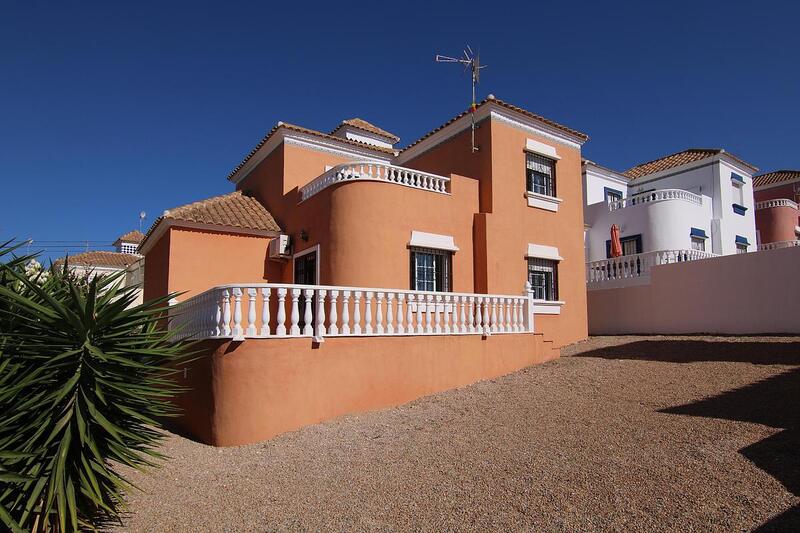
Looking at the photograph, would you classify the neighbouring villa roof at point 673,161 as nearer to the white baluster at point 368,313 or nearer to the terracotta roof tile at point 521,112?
the terracotta roof tile at point 521,112

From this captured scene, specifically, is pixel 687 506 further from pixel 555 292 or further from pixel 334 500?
pixel 555 292

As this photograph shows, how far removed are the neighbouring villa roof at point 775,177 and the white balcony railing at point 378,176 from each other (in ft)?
91.5

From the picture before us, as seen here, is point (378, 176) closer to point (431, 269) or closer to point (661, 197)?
point (431, 269)

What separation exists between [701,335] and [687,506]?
10.9 m

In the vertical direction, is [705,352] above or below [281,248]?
below

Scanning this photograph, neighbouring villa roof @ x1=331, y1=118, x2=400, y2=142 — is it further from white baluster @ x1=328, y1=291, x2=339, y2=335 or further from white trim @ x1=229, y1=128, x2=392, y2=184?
white baluster @ x1=328, y1=291, x2=339, y2=335

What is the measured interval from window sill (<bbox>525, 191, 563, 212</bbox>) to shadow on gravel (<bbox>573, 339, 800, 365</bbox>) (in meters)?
4.12

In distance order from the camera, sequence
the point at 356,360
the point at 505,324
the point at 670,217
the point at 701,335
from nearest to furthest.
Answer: the point at 356,360
the point at 505,324
the point at 701,335
the point at 670,217

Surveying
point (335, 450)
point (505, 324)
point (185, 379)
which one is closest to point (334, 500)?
point (335, 450)

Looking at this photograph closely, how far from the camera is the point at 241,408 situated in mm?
7820

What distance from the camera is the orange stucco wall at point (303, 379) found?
310 inches

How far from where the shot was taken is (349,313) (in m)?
9.47

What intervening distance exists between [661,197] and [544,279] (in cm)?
900

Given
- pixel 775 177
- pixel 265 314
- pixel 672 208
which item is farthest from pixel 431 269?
pixel 775 177
